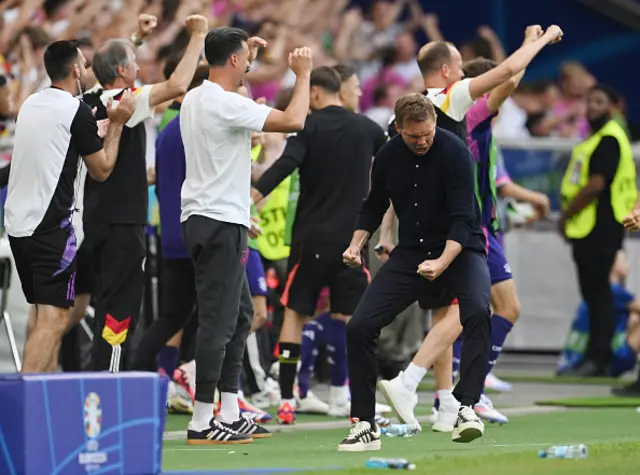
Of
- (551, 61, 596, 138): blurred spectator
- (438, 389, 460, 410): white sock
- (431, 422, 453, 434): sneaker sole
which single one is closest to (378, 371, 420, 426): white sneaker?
(431, 422, 453, 434): sneaker sole

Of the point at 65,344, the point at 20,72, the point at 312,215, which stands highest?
the point at 20,72

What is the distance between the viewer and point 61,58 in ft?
32.4

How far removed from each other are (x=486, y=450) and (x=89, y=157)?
9.50 feet

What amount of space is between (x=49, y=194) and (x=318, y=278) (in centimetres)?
248

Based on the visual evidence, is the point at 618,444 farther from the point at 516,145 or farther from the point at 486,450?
the point at 516,145

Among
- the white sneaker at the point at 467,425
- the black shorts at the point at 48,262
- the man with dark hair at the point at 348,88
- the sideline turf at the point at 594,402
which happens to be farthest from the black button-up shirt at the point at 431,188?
the sideline turf at the point at 594,402

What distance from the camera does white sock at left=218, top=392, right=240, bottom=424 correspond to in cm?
986

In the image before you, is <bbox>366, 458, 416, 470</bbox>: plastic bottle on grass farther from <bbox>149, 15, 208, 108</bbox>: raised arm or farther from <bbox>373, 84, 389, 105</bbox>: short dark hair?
<bbox>373, 84, 389, 105</bbox>: short dark hair

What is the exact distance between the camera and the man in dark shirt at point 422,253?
900cm

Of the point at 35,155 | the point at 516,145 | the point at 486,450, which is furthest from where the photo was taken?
the point at 516,145

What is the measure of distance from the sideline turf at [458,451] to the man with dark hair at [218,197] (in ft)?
1.60

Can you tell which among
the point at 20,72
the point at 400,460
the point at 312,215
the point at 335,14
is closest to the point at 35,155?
the point at 312,215

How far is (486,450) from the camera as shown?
29.6ft

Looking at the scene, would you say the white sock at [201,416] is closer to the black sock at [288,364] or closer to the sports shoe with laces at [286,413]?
the sports shoe with laces at [286,413]
